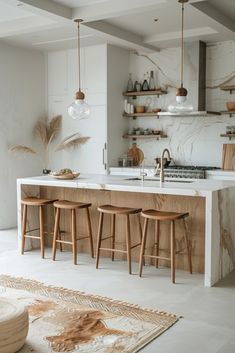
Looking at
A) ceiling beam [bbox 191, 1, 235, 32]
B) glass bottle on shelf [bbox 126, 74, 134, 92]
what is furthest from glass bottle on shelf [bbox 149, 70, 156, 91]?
ceiling beam [bbox 191, 1, 235, 32]

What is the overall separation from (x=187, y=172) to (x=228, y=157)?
0.76 metres

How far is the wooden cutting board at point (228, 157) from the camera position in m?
7.00

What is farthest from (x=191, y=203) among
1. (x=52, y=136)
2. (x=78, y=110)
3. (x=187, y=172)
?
(x=52, y=136)

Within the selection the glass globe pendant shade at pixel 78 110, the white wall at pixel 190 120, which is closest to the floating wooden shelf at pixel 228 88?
the white wall at pixel 190 120

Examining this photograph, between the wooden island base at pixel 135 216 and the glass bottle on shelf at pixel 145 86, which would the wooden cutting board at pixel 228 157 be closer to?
the glass bottle on shelf at pixel 145 86

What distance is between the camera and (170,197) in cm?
504

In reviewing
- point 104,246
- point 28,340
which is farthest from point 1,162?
point 28,340

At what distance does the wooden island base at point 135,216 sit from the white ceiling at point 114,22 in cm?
208

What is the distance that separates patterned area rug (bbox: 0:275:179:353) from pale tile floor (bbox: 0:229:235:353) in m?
0.13

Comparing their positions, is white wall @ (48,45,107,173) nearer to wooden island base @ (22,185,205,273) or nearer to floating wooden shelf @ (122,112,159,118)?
floating wooden shelf @ (122,112,159,118)

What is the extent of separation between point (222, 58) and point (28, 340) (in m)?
5.41

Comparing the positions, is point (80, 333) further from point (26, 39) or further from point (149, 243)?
point (26, 39)

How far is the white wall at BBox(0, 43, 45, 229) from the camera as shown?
7293 mm

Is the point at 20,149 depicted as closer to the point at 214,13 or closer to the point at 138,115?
the point at 138,115
